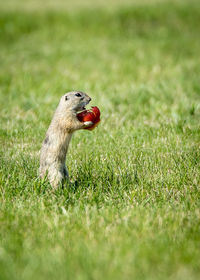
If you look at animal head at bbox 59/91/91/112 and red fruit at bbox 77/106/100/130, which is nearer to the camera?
red fruit at bbox 77/106/100/130

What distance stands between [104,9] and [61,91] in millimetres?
6799

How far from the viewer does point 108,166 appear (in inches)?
161

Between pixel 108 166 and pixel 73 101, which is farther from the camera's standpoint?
pixel 108 166

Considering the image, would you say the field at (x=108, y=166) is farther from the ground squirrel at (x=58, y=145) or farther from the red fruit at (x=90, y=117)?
the red fruit at (x=90, y=117)

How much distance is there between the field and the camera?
262 cm

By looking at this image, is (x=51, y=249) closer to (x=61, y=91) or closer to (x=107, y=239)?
(x=107, y=239)

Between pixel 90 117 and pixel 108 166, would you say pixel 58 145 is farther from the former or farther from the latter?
pixel 108 166

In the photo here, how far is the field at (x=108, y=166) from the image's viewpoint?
2.62 metres

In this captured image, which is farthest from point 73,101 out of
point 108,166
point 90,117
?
point 108,166

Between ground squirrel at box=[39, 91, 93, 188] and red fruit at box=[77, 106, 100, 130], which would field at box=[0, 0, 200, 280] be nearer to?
ground squirrel at box=[39, 91, 93, 188]

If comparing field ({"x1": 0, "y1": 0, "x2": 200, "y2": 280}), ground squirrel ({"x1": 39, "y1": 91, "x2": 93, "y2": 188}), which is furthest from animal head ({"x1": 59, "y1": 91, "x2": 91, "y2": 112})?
field ({"x1": 0, "y1": 0, "x2": 200, "y2": 280})

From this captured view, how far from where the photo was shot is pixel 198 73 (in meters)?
8.42

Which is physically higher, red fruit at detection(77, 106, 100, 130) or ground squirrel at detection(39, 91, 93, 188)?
red fruit at detection(77, 106, 100, 130)

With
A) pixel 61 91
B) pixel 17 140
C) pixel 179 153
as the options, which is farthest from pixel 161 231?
pixel 61 91
